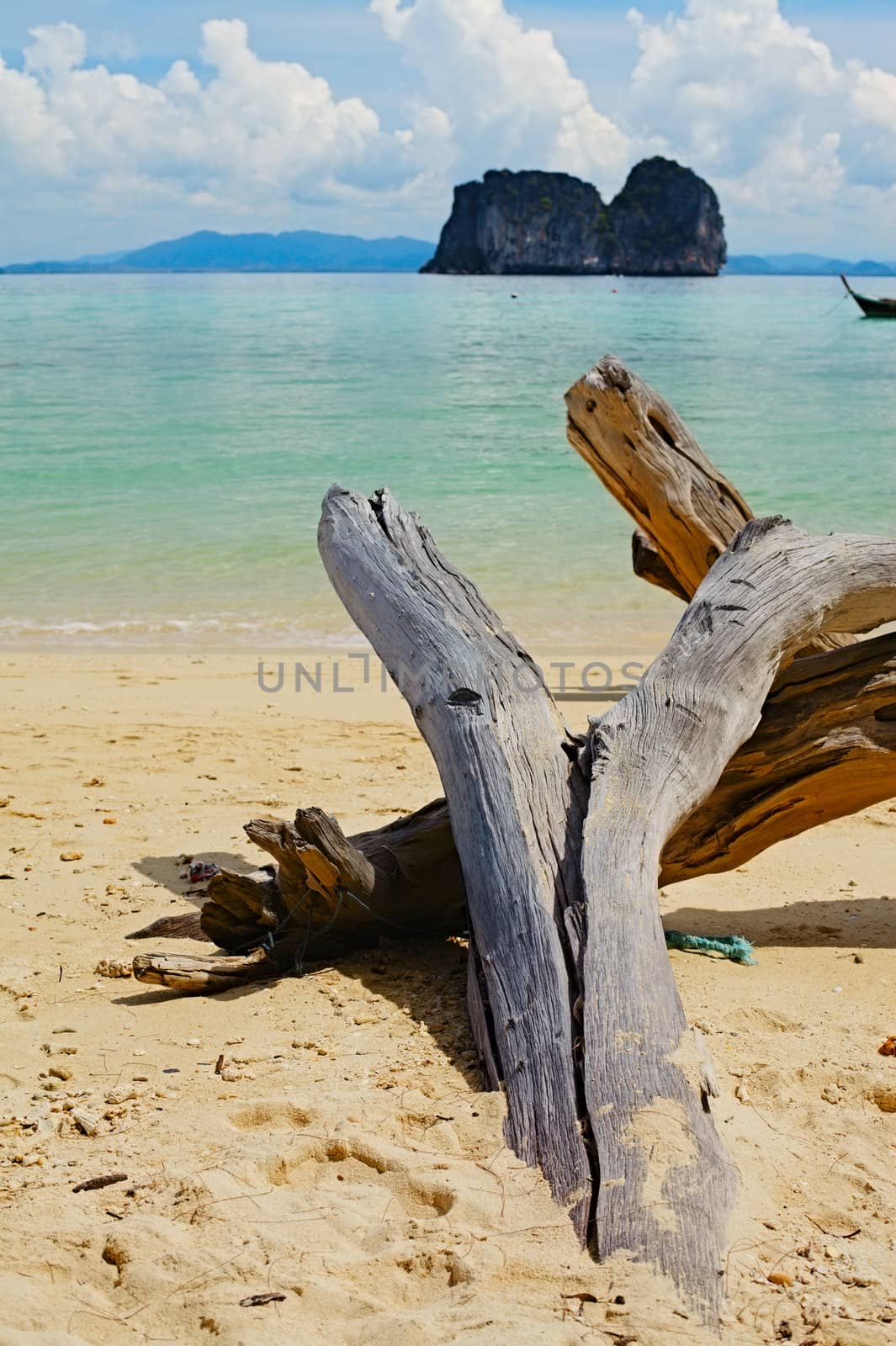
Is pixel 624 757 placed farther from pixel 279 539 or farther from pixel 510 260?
pixel 510 260

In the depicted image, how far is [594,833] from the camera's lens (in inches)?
113

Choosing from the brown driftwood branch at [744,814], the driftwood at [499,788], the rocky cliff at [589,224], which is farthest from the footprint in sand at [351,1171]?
the rocky cliff at [589,224]

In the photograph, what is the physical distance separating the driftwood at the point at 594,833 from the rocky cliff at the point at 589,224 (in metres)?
143

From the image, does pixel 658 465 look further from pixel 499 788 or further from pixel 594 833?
pixel 594 833

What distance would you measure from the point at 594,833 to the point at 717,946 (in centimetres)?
95

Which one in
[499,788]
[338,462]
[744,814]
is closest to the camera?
[499,788]

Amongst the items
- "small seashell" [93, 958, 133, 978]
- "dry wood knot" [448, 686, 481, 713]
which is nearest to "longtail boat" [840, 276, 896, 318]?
"dry wood knot" [448, 686, 481, 713]

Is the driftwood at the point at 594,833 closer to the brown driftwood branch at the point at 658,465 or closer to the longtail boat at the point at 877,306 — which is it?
the brown driftwood branch at the point at 658,465

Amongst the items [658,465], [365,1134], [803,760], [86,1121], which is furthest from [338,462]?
[365,1134]

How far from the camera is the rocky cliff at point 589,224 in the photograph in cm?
13762

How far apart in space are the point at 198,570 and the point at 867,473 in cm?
992

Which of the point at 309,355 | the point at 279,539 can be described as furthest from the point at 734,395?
the point at 279,539

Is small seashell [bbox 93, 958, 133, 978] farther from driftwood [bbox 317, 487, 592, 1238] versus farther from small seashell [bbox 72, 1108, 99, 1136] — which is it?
driftwood [bbox 317, 487, 592, 1238]

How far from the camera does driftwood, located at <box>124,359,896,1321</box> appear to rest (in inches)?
89.6
